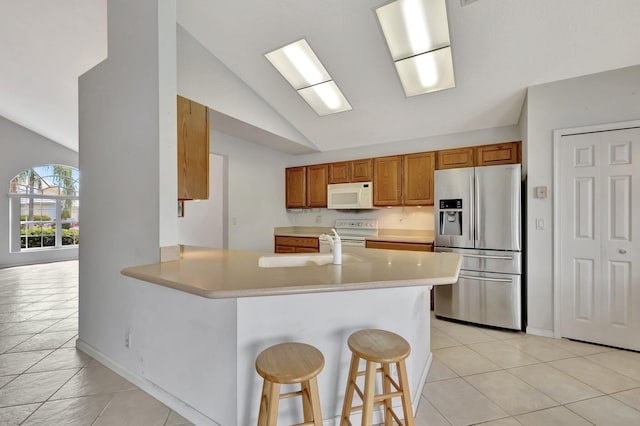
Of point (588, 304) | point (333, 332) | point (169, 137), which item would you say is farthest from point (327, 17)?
point (588, 304)

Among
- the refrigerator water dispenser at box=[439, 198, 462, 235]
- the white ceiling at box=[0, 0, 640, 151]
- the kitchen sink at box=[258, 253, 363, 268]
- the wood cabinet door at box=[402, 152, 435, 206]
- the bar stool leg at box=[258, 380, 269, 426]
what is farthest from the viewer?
the wood cabinet door at box=[402, 152, 435, 206]

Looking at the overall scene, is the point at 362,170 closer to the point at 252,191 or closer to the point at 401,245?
the point at 401,245

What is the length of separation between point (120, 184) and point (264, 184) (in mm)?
2909

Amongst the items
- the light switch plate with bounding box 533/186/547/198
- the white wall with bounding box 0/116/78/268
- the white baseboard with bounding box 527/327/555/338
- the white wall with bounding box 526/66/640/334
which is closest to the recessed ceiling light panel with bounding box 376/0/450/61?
the white wall with bounding box 526/66/640/334

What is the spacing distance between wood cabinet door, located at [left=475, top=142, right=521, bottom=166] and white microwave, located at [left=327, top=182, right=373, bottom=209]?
58.0 inches

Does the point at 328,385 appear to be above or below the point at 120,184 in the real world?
below

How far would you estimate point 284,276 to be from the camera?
4.82 ft

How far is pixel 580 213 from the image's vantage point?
8.91 feet

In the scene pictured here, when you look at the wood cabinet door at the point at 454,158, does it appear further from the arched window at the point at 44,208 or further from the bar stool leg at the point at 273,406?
the arched window at the point at 44,208

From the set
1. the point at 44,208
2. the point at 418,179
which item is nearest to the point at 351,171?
the point at 418,179

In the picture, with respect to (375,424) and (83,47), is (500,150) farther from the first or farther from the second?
(83,47)

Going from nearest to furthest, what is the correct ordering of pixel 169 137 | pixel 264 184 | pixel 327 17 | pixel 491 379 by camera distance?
pixel 169 137, pixel 491 379, pixel 327 17, pixel 264 184

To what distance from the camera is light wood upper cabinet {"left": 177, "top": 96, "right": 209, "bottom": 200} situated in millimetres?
2184

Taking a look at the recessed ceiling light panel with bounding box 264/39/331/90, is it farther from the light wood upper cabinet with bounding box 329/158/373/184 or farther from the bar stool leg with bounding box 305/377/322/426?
the bar stool leg with bounding box 305/377/322/426
